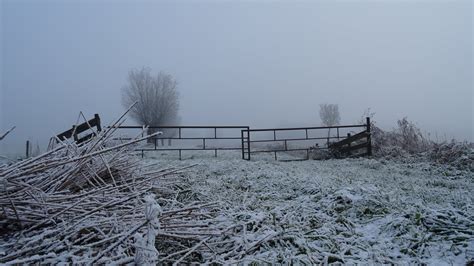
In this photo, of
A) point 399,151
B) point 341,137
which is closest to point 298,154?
point 341,137

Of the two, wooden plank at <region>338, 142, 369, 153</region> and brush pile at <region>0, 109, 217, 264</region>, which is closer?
brush pile at <region>0, 109, 217, 264</region>

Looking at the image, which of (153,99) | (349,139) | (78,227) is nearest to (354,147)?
(349,139)

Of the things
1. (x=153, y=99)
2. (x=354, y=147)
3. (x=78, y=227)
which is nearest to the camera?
(x=78, y=227)

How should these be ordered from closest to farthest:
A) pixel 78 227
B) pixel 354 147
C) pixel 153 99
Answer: pixel 78 227, pixel 354 147, pixel 153 99

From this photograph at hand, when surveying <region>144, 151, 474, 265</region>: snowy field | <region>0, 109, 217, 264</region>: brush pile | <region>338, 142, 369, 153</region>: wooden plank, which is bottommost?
<region>338, 142, 369, 153</region>: wooden plank

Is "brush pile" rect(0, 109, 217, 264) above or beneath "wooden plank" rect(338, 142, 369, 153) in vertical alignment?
above

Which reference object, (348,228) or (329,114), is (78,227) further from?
(329,114)

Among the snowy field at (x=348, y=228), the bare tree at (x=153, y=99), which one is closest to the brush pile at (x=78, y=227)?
the snowy field at (x=348, y=228)

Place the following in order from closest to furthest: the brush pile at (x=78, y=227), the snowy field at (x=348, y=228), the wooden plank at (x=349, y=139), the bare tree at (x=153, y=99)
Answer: the brush pile at (x=78, y=227)
the snowy field at (x=348, y=228)
the wooden plank at (x=349, y=139)
the bare tree at (x=153, y=99)

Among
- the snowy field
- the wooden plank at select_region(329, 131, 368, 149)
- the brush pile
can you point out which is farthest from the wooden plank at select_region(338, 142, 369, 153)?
the brush pile

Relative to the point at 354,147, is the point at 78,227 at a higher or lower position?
higher

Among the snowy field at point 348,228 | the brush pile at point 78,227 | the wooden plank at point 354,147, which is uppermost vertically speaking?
the brush pile at point 78,227

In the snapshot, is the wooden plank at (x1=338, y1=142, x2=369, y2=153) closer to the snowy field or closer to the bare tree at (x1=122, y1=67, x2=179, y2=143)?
the snowy field

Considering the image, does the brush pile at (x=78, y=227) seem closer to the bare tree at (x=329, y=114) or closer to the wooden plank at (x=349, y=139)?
the wooden plank at (x=349, y=139)
